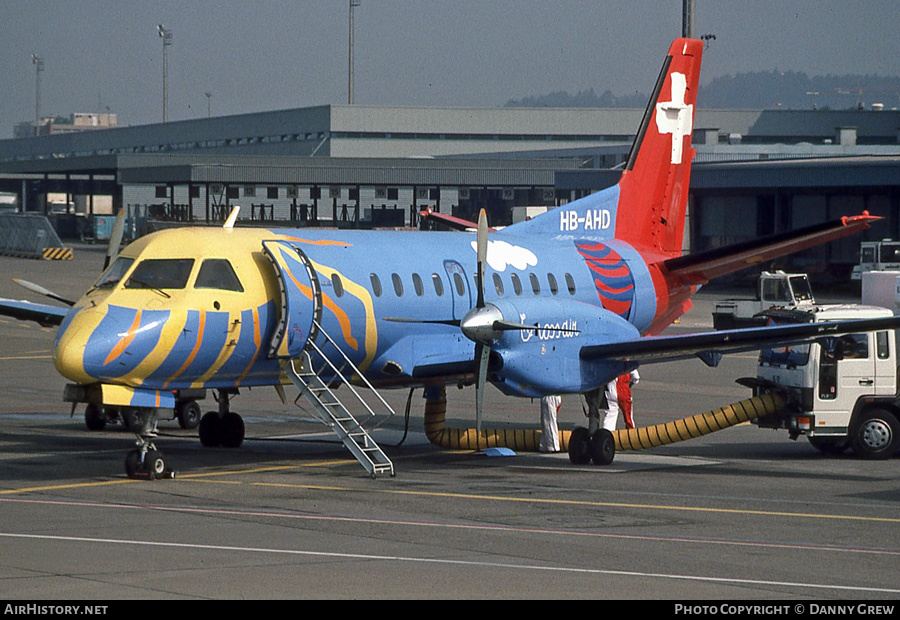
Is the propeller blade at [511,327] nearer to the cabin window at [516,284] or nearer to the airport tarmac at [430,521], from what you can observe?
the airport tarmac at [430,521]

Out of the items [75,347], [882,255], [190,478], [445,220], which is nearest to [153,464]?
[190,478]

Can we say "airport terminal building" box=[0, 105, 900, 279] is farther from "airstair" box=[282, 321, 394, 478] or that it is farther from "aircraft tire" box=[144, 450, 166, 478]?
"aircraft tire" box=[144, 450, 166, 478]

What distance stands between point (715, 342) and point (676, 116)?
8370mm

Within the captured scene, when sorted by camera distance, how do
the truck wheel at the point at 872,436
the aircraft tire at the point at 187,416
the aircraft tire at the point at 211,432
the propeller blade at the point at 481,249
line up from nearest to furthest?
the propeller blade at the point at 481,249
the truck wheel at the point at 872,436
the aircraft tire at the point at 211,432
the aircraft tire at the point at 187,416

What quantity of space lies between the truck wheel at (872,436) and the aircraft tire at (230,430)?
10.4 metres

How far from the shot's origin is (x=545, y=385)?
1845 centimetres

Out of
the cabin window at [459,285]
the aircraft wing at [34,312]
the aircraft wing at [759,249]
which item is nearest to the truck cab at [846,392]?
the aircraft wing at [759,249]

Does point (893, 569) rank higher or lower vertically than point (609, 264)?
lower

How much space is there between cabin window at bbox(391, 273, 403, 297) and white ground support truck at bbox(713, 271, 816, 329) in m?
23.0

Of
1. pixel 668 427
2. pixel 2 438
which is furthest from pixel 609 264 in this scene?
pixel 2 438

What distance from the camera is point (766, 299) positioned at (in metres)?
40.9

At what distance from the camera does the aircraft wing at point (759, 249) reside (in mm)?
20906
